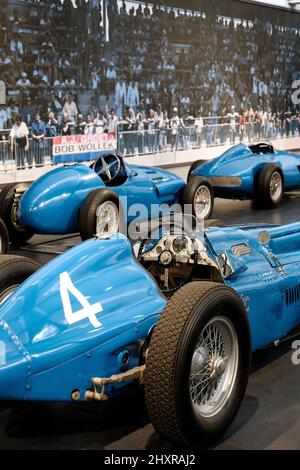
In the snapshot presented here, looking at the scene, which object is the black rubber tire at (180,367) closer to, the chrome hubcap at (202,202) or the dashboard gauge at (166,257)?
the dashboard gauge at (166,257)

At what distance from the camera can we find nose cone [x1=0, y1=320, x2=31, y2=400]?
2.99 meters

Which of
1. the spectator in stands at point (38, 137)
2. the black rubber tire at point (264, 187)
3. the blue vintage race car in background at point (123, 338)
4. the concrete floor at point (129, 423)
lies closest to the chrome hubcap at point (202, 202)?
the black rubber tire at point (264, 187)

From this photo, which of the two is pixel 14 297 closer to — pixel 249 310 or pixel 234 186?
pixel 249 310

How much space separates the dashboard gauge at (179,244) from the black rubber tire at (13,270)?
0.86 m

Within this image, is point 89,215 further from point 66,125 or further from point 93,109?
point 93,109

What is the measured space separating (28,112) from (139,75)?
12.5 feet

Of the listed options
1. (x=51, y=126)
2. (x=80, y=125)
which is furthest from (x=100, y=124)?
(x=51, y=126)

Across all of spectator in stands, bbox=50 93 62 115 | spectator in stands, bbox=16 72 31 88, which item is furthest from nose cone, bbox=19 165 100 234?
spectator in stands, bbox=50 93 62 115

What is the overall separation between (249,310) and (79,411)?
1.19 m

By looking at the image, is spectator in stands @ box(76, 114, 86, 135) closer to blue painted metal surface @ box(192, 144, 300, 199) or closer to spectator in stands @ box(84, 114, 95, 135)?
spectator in stands @ box(84, 114, 95, 135)

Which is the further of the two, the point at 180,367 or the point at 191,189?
the point at 191,189

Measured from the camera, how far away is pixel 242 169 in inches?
463

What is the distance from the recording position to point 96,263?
361cm

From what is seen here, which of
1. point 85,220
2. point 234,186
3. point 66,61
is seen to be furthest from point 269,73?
point 85,220
